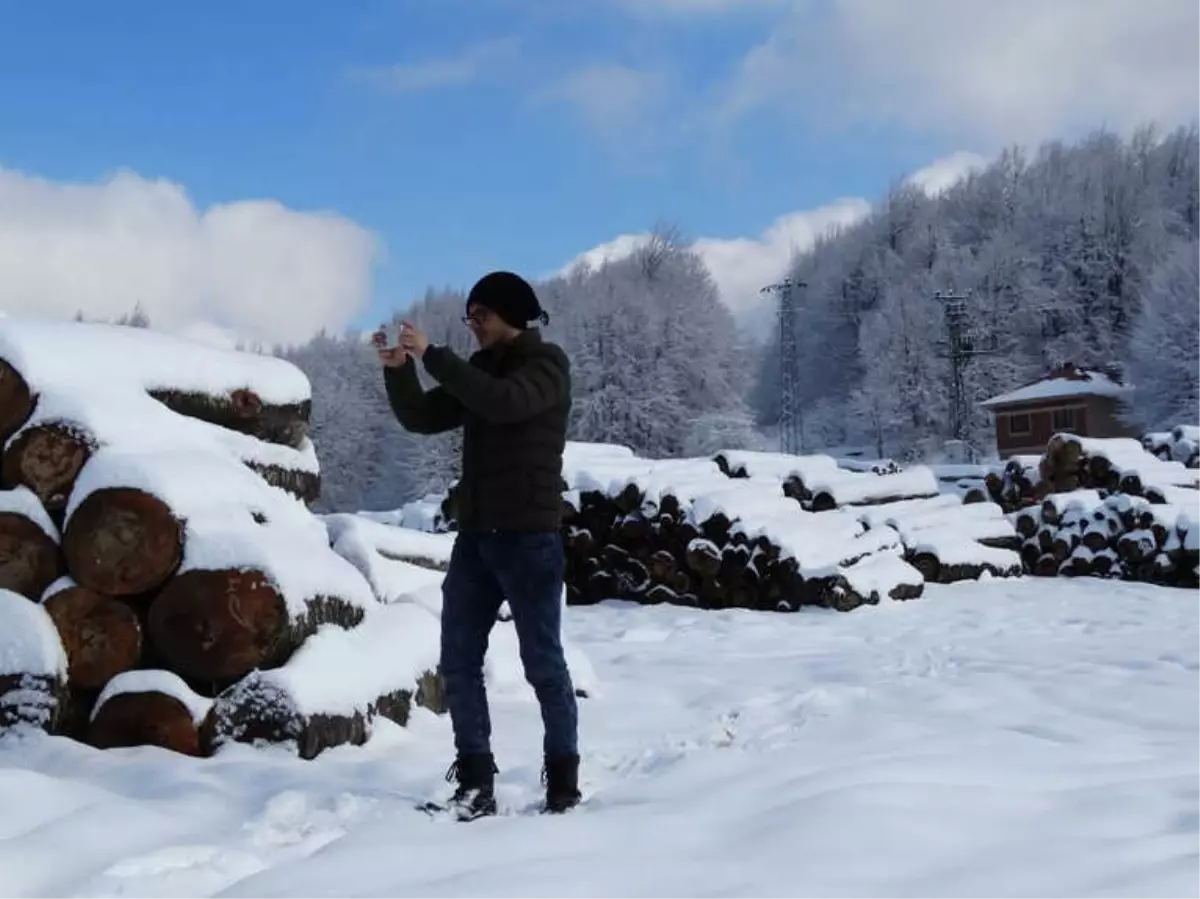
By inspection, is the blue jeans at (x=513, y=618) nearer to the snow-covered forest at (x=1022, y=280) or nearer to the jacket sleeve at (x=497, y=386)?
the jacket sleeve at (x=497, y=386)

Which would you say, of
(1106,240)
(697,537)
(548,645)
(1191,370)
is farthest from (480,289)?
(1106,240)

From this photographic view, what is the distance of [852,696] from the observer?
546cm

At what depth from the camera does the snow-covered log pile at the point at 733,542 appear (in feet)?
35.6

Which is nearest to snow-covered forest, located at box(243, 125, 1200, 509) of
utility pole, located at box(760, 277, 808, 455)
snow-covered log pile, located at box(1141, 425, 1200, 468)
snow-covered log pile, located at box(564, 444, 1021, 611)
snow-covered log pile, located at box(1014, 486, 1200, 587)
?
utility pole, located at box(760, 277, 808, 455)

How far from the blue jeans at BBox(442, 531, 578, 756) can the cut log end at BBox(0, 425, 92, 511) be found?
5.51 ft

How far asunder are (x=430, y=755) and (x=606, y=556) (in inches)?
285

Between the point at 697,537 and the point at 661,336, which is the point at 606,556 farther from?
the point at 661,336

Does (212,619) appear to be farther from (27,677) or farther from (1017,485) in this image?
(1017,485)

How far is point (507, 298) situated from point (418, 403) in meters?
0.45

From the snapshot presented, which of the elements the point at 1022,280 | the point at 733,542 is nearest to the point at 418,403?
the point at 733,542

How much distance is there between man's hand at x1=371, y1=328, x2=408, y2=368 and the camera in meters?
3.60

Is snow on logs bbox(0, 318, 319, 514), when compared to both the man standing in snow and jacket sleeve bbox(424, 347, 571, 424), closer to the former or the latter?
the man standing in snow

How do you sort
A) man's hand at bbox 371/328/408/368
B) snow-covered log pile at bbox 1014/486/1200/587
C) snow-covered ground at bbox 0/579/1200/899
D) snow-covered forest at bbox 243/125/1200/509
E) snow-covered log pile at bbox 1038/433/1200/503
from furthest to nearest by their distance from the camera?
snow-covered forest at bbox 243/125/1200/509 < snow-covered log pile at bbox 1038/433/1200/503 < snow-covered log pile at bbox 1014/486/1200/587 < man's hand at bbox 371/328/408/368 < snow-covered ground at bbox 0/579/1200/899

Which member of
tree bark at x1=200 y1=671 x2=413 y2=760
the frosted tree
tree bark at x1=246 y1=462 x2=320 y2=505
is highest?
the frosted tree
